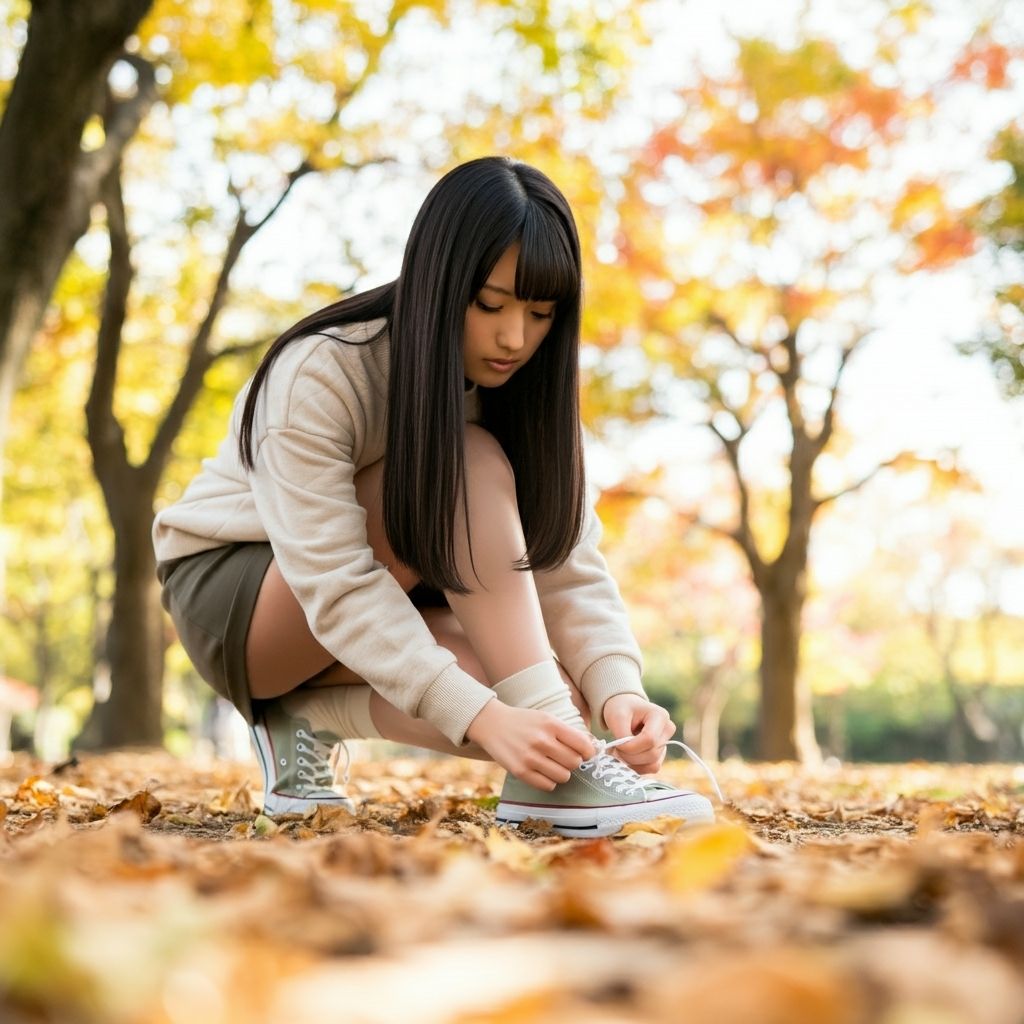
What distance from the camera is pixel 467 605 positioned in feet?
6.87

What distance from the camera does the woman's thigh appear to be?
7.23 ft

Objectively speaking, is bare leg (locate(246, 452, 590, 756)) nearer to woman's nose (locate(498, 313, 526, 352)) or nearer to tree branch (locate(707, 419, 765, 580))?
woman's nose (locate(498, 313, 526, 352))

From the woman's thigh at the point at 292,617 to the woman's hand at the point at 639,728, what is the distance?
0.47 meters

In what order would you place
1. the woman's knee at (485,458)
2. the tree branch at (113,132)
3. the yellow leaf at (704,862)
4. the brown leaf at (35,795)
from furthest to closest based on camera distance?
1. the tree branch at (113,132)
2. the brown leaf at (35,795)
3. the woman's knee at (485,458)
4. the yellow leaf at (704,862)

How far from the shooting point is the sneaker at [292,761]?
2264 mm

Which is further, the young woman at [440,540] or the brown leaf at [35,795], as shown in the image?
the brown leaf at [35,795]

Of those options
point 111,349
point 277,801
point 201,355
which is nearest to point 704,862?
point 277,801

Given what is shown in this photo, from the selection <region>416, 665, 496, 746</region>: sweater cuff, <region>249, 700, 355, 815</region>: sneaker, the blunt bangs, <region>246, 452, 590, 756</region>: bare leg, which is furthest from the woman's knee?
<region>249, 700, 355, 815</region>: sneaker

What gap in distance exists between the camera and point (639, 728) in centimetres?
213

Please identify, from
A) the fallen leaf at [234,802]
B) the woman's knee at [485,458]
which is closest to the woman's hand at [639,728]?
the woman's knee at [485,458]

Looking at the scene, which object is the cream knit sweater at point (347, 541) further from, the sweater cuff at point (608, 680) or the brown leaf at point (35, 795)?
the brown leaf at point (35, 795)

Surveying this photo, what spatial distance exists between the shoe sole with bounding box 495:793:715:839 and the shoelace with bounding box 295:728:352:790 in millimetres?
570

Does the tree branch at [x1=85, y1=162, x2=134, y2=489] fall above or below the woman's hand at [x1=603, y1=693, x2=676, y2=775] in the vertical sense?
above

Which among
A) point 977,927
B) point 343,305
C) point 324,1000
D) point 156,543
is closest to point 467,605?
point 343,305
